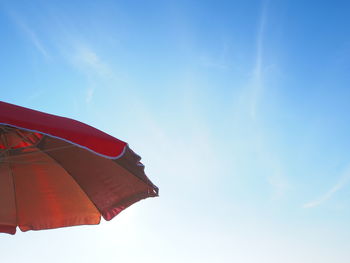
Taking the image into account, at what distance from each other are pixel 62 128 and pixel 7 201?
6.90 feet

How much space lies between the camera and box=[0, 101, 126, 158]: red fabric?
8.95 ft

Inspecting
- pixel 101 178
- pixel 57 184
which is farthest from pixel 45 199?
pixel 101 178

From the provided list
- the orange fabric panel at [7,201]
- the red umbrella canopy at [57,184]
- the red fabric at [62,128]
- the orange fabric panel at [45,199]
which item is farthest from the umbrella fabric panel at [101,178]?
the red fabric at [62,128]

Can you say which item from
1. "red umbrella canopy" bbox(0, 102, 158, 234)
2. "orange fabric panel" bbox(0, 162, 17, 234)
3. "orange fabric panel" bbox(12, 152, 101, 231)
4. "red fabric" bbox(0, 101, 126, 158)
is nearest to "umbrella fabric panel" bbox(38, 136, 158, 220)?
"red umbrella canopy" bbox(0, 102, 158, 234)

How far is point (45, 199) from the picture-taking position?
4309mm

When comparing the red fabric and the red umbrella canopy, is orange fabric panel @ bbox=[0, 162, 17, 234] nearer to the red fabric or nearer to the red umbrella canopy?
the red umbrella canopy

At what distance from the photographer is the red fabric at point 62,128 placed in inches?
107

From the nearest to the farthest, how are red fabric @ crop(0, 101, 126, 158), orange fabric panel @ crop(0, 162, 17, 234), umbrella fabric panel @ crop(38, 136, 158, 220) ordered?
red fabric @ crop(0, 101, 126, 158)
umbrella fabric panel @ crop(38, 136, 158, 220)
orange fabric panel @ crop(0, 162, 17, 234)

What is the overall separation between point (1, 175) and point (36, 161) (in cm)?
49

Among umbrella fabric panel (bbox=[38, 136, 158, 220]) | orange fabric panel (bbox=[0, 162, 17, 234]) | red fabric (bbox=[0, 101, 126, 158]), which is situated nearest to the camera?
red fabric (bbox=[0, 101, 126, 158])

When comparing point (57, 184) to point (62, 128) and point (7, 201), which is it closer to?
point (7, 201)

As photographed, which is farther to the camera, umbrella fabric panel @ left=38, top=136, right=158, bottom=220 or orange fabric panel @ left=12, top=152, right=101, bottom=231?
orange fabric panel @ left=12, top=152, right=101, bottom=231

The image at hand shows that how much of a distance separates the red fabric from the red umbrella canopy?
85 cm

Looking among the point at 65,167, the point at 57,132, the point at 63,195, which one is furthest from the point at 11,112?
the point at 63,195
